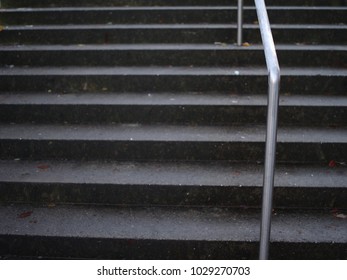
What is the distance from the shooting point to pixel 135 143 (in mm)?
2951

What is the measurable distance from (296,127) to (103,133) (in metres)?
1.61

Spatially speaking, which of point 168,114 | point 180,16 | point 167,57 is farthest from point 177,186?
point 180,16

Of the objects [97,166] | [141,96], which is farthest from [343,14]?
[97,166]

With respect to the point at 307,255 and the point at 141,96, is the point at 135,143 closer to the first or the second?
the point at 141,96

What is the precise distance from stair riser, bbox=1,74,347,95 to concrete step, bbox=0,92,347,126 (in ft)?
0.38

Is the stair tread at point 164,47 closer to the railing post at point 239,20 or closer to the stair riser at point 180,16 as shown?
the railing post at point 239,20

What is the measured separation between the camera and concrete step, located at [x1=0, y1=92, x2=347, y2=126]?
10.4ft

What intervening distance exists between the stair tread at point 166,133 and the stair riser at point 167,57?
0.86 m

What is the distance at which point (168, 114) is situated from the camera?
10.6ft

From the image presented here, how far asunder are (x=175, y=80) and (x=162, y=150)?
2.69 ft

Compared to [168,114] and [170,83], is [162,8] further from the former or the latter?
[168,114]

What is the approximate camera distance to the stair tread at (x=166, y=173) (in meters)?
2.68

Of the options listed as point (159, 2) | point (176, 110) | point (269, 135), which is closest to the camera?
point (269, 135)

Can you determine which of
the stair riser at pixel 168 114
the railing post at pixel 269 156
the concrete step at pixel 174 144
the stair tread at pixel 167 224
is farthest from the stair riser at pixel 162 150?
the railing post at pixel 269 156
